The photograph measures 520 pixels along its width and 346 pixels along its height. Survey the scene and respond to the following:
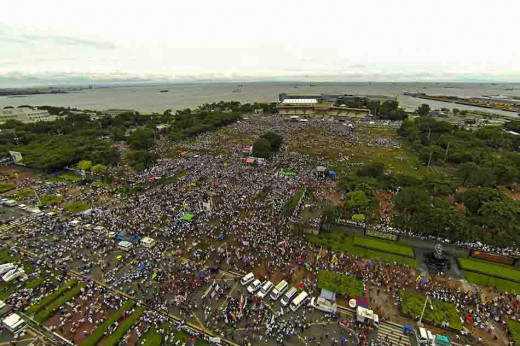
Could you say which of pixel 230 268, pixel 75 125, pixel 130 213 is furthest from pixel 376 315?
pixel 75 125

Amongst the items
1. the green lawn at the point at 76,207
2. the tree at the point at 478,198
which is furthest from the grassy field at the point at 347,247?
the green lawn at the point at 76,207

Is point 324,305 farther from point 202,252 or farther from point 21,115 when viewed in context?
point 21,115

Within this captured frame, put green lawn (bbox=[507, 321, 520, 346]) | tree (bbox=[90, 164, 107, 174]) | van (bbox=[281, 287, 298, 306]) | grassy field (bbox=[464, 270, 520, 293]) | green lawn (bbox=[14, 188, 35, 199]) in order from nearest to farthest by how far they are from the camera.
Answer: green lawn (bbox=[507, 321, 520, 346]), van (bbox=[281, 287, 298, 306]), grassy field (bbox=[464, 270, 520, 293]), green lawn (bbox=[14, 188, 35, 199]), tree (bbox=[90, 164, 107, 174])

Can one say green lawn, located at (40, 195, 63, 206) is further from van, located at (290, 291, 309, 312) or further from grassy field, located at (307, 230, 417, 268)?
van, located at (290, 291, 309, 312)

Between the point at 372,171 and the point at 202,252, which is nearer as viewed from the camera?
the point at 202,252

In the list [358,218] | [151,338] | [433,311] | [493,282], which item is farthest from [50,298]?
[493,282]

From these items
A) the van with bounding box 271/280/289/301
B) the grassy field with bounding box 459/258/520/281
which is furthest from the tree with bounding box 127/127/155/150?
the grassy field with bounding box 459/258/520/281

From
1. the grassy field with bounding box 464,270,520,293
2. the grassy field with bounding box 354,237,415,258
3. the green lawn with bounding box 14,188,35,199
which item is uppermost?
the green lawn with bounding box 14,188,35,199
